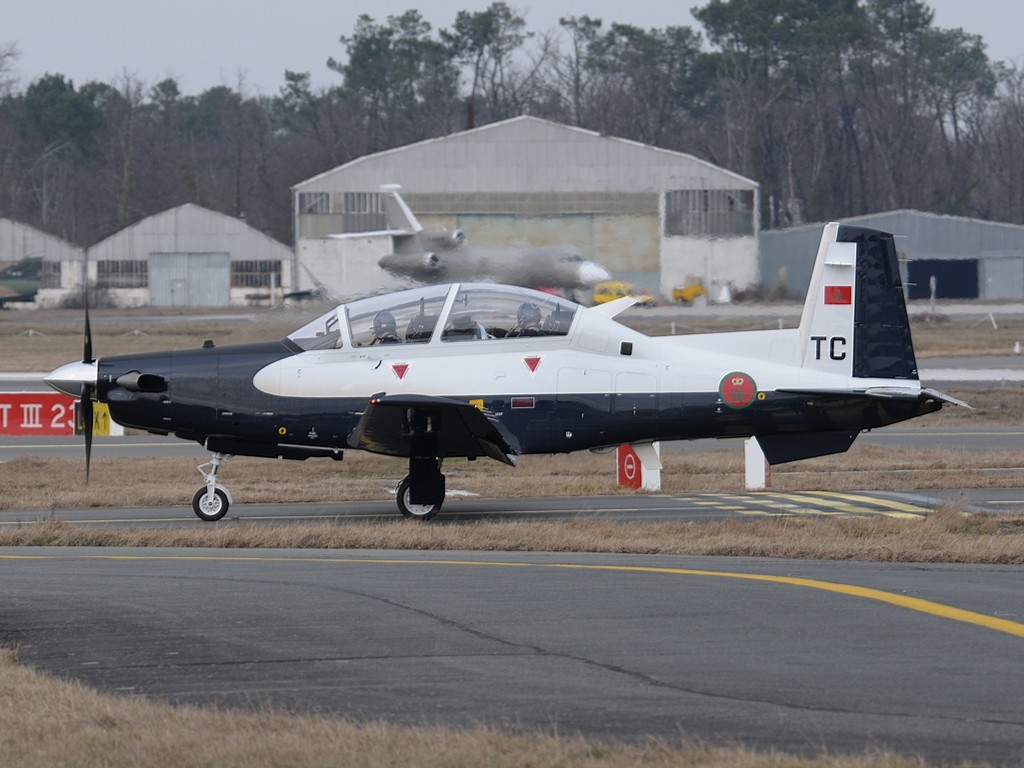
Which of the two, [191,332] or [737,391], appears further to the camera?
[191,332]

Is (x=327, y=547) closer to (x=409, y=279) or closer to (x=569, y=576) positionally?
(x=569, y=576)

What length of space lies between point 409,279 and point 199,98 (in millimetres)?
104166

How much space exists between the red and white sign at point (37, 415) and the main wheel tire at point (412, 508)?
12634 millimetres

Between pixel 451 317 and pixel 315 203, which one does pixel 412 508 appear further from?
pixel 315 203

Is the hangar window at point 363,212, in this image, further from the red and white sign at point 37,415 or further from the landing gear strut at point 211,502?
the landing gear strut at point 211,502

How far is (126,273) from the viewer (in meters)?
66.4

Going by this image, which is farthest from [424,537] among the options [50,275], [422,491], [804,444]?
[50,275]

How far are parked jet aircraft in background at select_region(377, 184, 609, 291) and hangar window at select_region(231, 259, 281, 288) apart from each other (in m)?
39.3

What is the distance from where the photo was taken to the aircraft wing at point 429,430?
1370cm

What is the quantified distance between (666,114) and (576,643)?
77.3 metres

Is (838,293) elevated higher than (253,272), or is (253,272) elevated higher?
(253,272)

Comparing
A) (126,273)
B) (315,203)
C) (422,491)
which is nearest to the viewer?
(422,491)

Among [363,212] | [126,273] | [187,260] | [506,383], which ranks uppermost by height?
[363,212]

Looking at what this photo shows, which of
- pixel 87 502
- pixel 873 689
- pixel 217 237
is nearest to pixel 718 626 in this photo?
pixel 873 689
